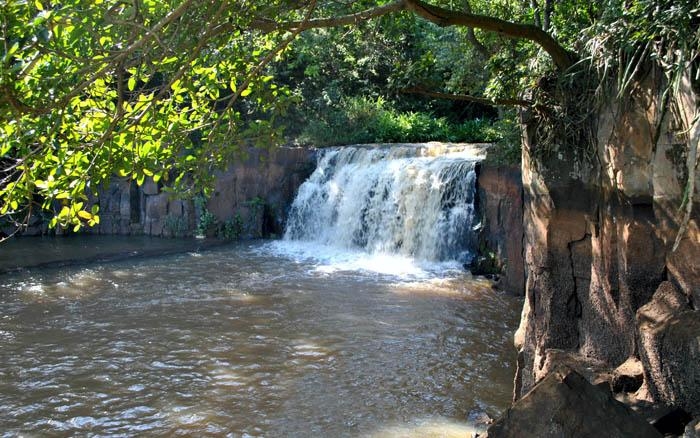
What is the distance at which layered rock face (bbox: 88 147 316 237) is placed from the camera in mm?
15531

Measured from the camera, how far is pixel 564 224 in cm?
519

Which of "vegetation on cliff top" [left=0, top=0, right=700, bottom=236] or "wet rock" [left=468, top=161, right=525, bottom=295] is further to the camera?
"wet rock" [left=468, top=161, right=525, bottom=295]

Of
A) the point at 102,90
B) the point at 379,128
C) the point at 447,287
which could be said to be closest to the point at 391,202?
the point at 447,287

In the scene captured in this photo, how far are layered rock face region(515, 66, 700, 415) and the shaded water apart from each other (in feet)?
3.72

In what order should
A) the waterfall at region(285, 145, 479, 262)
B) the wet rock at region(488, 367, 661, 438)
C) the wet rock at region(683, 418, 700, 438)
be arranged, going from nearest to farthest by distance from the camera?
1. the wet rock at region(683, 418, 700, 438)
2. the wet rock at region(488, 367, 661, 438)
3. the waterfall at region(285, 145, 479, 262)

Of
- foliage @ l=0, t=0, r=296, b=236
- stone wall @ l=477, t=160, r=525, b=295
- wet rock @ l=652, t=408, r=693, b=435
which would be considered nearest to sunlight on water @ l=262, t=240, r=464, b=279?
stone wall @ l=477, t=160, r=525, b=295

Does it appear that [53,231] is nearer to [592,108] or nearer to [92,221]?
[92,221]

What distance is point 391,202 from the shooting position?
508 inches

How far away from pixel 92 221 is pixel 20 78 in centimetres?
106

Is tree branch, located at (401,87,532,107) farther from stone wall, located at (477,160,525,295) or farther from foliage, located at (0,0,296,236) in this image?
stone wall, located at (477,160,525,295)

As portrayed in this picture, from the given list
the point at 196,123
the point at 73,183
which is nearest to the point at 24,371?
the point at 196,123

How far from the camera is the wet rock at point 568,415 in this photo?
3.17m

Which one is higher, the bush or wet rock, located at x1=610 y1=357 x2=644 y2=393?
the bush

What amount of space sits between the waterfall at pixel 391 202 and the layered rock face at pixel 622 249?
5.88m
